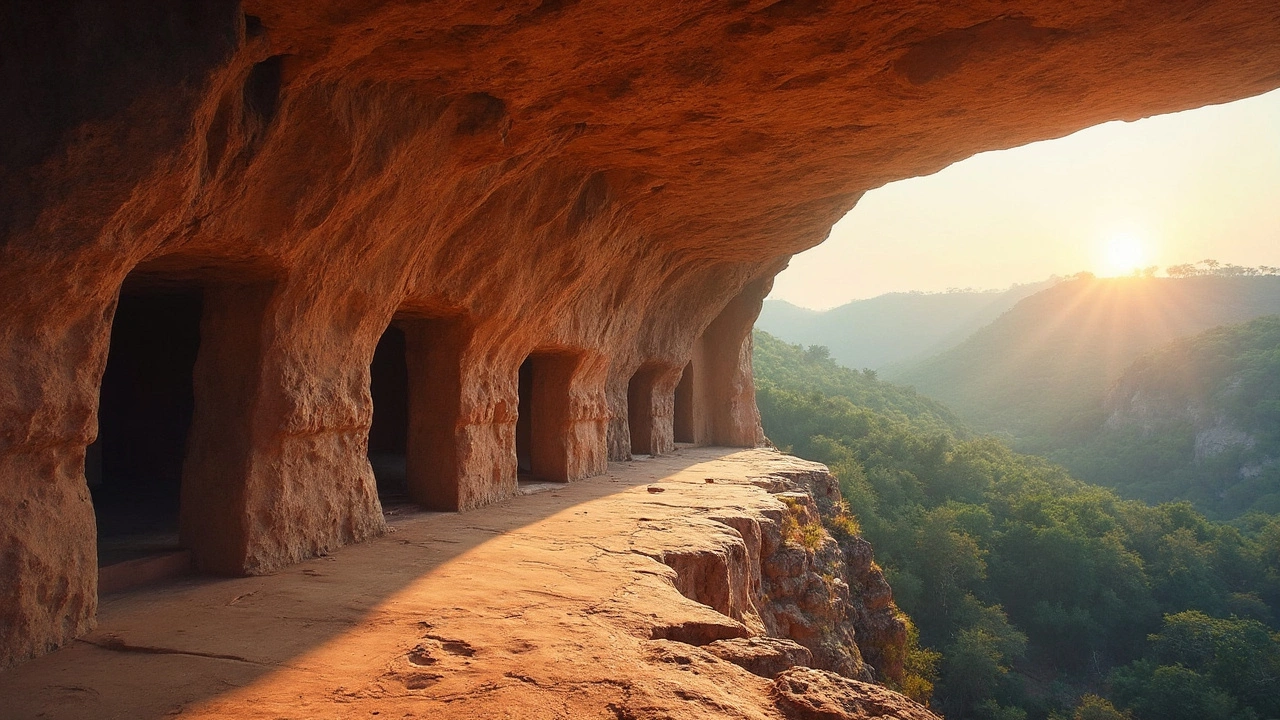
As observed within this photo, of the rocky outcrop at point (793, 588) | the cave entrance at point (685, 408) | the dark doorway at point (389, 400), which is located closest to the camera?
the rocky outcrop at point (793, 588)

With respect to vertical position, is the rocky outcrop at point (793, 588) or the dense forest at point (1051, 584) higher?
the rocky outcrop at point (793, 588)

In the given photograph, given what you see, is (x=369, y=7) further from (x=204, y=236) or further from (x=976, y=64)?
(x=976, y=64)

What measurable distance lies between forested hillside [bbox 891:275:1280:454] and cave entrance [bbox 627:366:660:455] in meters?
34.8

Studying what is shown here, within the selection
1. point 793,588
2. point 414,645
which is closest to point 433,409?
point 793,588

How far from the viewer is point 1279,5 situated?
12.8 feet

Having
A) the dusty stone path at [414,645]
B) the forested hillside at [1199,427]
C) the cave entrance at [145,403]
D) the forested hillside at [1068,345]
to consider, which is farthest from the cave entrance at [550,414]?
the forested hillside at [1068,345]

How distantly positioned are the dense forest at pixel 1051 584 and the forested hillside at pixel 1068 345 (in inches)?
657

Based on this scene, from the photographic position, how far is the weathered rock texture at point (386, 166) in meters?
2.70

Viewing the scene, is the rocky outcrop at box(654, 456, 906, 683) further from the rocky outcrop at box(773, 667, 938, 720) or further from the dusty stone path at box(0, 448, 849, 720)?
the rocky outcrop at box(773, 667, 938, 720)

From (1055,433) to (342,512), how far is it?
4351 centimetres

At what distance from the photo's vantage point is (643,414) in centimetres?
1191

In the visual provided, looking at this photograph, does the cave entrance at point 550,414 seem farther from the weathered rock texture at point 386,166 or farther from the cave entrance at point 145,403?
the cave entrance at point 145,403

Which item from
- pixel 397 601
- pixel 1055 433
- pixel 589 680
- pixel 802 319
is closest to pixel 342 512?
pixel 397 601

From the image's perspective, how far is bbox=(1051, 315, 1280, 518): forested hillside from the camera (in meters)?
30.5
